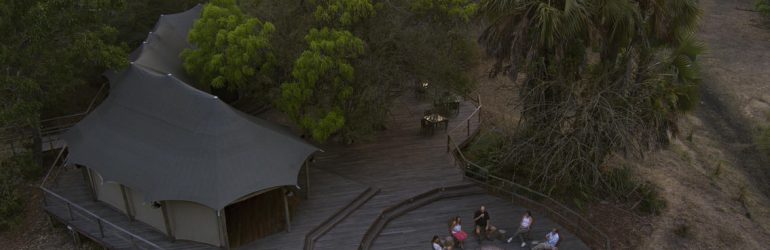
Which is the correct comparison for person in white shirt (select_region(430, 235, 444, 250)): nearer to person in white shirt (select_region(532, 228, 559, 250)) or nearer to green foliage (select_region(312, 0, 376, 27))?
person in white shirt (select_region(532, 228, 559, 250))

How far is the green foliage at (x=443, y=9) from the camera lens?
1817 centimetres

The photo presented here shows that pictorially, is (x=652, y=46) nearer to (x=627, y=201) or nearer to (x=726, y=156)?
(x=627, y=201)

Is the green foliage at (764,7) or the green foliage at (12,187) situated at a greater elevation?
the green foliage at (764,7)

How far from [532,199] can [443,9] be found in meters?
6.84

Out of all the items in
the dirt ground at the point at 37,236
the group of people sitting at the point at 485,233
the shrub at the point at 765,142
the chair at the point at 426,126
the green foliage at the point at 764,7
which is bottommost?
the dirt ground at the point at 37,236

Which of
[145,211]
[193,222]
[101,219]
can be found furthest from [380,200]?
[101,219]

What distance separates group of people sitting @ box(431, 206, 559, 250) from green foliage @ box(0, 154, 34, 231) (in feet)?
42.1

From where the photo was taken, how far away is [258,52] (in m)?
17.2

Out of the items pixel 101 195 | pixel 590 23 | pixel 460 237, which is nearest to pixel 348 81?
pixel 460 237

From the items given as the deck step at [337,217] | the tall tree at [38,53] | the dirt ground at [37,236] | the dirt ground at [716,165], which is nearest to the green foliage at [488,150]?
the dirt ground at [716,165]

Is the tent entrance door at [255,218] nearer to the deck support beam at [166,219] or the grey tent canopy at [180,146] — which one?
the grey tent canopy at [180,146]

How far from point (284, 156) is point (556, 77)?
8093mm

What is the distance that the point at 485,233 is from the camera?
15414mm

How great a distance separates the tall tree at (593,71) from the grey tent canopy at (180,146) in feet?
22.3
